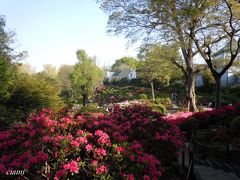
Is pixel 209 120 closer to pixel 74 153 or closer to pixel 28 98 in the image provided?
pixel 74 153

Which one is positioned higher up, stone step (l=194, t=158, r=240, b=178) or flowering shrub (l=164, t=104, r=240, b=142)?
flowering shrub (l=164, t=104, r=240, b=142)

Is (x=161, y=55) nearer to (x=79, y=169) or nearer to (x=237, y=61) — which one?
(x=237, y=61)

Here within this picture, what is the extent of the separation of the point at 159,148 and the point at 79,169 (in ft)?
9.05

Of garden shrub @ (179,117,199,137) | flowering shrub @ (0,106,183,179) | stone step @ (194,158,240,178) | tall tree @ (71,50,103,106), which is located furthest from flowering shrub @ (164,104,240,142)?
tall tree @ (71,50,103,106)

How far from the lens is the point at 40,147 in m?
5.34

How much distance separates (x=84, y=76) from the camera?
46031 millimetres

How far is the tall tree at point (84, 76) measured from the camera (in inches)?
1780

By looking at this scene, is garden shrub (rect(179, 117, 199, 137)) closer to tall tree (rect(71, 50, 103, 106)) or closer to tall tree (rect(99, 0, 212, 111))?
tall tree (rect(99, 0, 212, 111))

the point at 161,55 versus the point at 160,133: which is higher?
the point at 161,55

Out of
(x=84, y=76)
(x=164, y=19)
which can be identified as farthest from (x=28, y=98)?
(x=84, y=76)

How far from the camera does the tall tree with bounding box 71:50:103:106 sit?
45219 millimetres

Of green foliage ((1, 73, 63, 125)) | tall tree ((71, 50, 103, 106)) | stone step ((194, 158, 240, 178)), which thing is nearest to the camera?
stone step ((194, 158, 240, 178))

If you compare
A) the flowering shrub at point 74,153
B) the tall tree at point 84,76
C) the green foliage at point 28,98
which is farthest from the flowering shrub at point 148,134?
the tall tree at point 84,76

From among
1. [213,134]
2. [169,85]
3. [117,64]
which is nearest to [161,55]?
[213,134]
